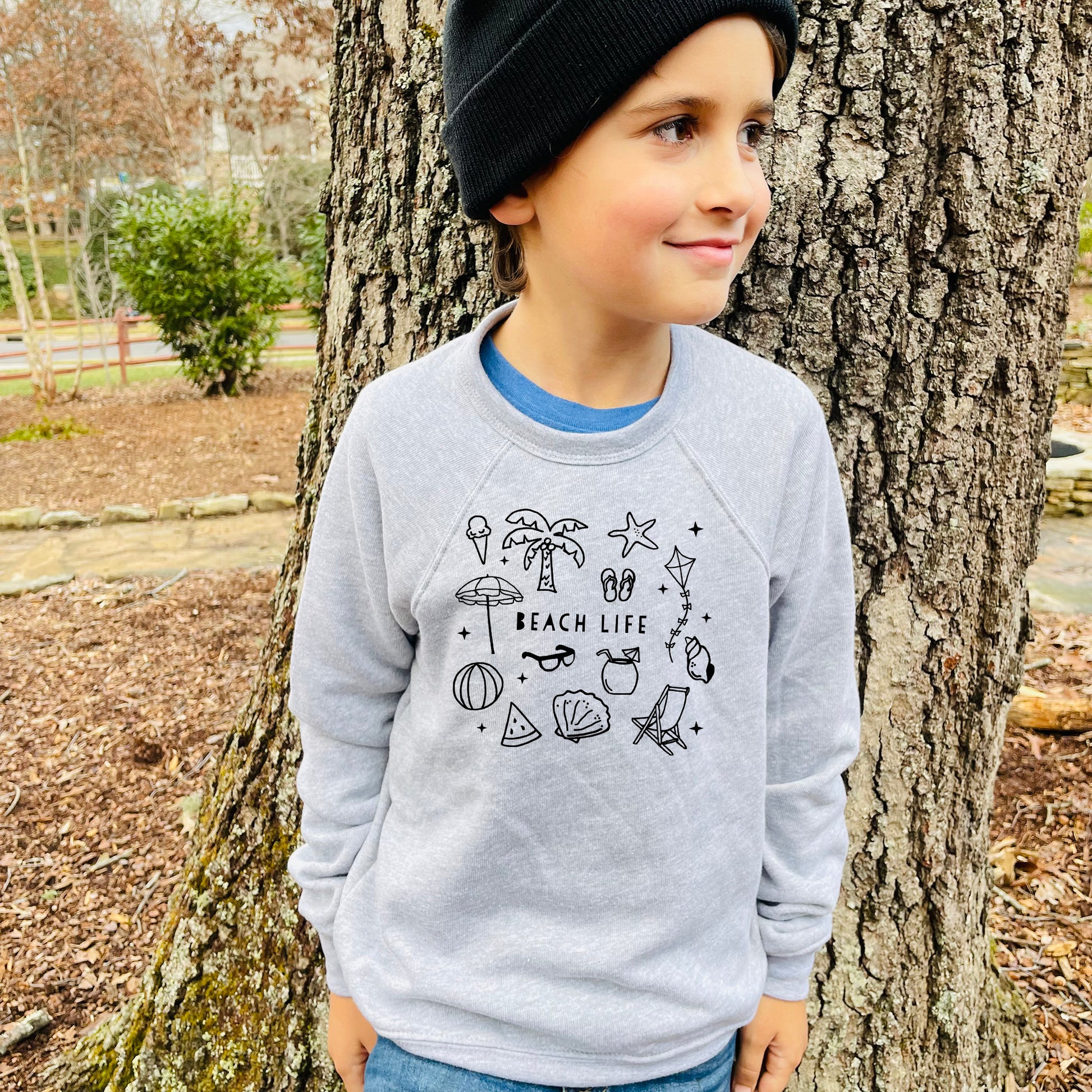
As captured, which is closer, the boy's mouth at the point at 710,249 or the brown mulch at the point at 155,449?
the boy's mouth at the point at 710,249

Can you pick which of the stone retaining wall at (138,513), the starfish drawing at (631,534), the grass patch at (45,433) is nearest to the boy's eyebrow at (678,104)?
the starfish drawing at (631,534)

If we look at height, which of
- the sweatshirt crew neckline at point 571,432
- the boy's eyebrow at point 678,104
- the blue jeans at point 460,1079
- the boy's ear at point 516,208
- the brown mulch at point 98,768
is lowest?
the brown mulch at point 98,768

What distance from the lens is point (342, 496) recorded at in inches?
49.2

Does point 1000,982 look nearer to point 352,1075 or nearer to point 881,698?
Result: point 881,698

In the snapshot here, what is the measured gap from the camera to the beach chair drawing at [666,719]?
3.79 feet

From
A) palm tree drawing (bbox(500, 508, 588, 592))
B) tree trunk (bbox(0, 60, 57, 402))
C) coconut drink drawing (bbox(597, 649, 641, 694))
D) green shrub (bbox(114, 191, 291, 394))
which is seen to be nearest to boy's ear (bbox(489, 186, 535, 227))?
palm tree drawing (bbox(500, 508, 588, 592))

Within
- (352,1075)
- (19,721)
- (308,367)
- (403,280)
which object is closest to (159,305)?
(308,367)

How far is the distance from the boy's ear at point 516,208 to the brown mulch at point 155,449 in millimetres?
6356

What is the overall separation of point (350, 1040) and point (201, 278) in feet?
31.4

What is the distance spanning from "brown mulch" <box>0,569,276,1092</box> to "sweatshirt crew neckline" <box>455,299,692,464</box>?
1.95 meters

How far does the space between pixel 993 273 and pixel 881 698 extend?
0.71 metres

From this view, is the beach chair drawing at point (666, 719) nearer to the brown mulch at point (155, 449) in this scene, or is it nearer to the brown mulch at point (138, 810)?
the brown mulch at point (138, 810)

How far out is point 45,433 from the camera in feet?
30.6

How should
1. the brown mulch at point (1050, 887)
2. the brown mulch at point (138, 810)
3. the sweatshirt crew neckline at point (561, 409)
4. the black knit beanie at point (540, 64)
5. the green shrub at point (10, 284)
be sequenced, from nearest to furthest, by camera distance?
the black knit beanie at point (540, 64) → the sweatshirt crew neckline at point (561, 409) → the brown mulch at point (1050, 887) → the brown mulch at point (138, 810) → the green shrub at point (10, 284)
